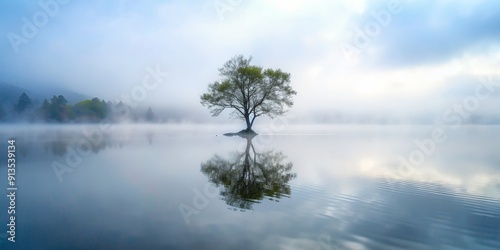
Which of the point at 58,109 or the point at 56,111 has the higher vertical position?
the point at 58,109

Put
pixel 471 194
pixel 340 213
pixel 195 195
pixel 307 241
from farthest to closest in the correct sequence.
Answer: pixel 471 194, pixel 195 195, pixel 340 213, pixel 307 241

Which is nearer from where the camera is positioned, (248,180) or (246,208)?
(246,208)

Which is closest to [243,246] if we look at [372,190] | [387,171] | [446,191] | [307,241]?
[307,241]

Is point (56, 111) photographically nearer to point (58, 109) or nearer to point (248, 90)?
point (58, 109)

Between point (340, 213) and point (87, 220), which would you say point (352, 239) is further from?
point (87, 220)

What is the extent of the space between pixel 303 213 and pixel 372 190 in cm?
546

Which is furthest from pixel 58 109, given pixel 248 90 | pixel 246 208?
pixel 246 208

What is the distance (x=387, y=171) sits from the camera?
17547 millimetres

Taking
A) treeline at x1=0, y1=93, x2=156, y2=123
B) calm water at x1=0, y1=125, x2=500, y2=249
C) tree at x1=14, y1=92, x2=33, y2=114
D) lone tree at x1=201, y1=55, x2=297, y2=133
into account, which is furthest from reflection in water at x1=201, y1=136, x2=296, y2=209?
tree at x1=14, y1=92, x2=33, y2=114

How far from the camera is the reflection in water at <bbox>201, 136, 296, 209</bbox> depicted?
10.9 metres

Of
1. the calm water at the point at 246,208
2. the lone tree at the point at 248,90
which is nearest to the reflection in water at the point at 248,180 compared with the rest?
the calm water at the point at 246,208

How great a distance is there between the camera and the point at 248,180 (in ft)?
46.1

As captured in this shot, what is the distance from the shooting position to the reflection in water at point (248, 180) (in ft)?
35.6

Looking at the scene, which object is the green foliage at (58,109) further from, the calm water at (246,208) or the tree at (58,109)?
the calm water at (246,208)
